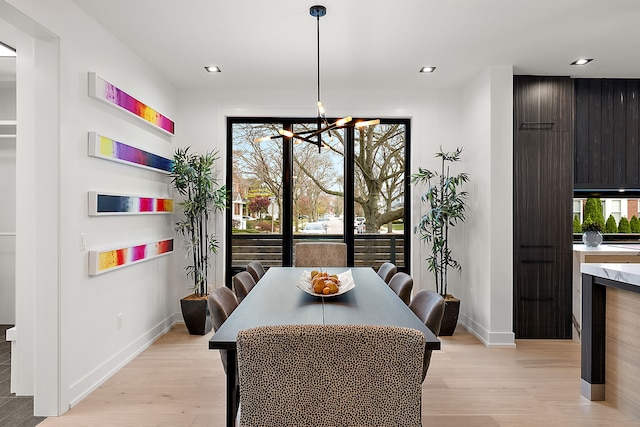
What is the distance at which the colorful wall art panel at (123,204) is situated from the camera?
10.1ft

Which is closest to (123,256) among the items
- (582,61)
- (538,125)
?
(538,125)

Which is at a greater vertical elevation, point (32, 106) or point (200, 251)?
point (32, 106)

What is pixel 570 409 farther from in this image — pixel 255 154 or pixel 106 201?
pixel 255 154

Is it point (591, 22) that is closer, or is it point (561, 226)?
point (591, 22)

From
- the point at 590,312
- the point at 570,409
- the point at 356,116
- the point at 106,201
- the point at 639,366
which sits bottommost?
the point at 570,409

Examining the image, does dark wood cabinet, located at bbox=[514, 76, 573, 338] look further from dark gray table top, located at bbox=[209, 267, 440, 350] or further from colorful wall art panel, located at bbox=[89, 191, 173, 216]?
colorful wall art panel, located at bbox=[89, 191, 173, 216]

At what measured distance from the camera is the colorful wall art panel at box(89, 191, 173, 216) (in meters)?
3.09

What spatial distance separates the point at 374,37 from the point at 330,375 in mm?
2873

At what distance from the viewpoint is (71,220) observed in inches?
112

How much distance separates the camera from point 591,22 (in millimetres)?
3213

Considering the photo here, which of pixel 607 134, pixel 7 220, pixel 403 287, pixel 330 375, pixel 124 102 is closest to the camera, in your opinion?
pixel 330 375

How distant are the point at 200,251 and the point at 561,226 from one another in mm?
3701

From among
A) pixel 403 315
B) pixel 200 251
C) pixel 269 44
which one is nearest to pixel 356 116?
pixel 269 44

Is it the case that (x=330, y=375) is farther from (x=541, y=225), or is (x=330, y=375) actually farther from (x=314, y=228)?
(x=314, y=228)
